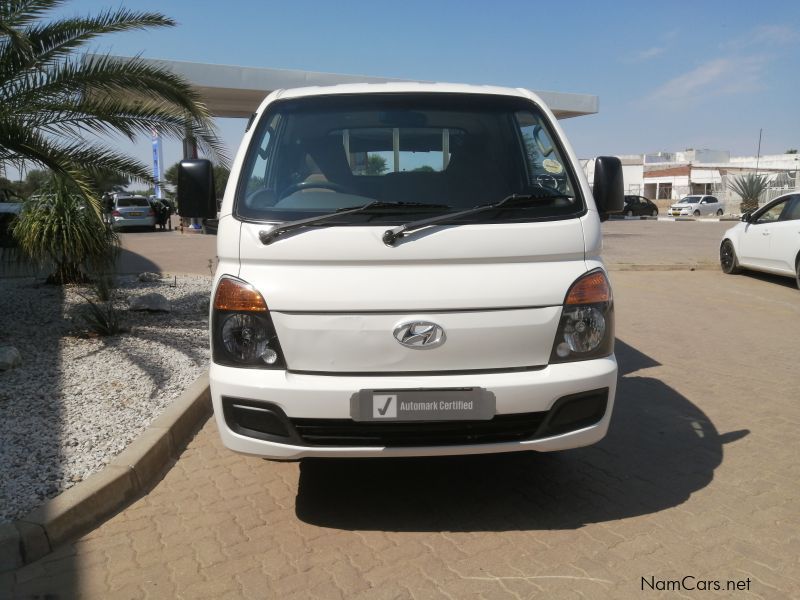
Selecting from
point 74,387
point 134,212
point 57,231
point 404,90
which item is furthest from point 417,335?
point 134,212

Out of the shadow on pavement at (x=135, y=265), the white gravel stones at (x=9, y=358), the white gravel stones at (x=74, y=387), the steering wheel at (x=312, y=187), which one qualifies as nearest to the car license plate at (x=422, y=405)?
the steering wheel at (x=312, y=187)

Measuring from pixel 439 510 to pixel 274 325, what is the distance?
4.38 ft

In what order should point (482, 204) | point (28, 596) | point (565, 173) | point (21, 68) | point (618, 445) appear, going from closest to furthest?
point (28, 596), point (482, 204), point (565, 173), point (618, 445), point (21, 68)

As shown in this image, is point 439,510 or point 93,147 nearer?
point 439,510

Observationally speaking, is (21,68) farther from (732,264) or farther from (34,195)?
(732,264)

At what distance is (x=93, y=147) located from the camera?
7180mm

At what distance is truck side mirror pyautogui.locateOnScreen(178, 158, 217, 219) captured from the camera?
400 centimetres

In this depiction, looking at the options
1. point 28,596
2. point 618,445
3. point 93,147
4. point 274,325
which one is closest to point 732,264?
point 618,445

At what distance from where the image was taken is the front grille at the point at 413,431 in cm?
313

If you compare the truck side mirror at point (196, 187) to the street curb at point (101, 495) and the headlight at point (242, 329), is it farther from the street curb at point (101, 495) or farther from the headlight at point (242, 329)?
the street curb at point (101, 495)

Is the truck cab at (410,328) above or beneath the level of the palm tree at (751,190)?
beneath

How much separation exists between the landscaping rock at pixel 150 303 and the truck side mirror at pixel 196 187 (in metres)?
4.85

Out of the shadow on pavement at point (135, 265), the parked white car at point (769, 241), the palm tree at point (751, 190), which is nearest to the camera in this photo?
the parked white car at point (769, 241)

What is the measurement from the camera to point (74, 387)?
5500mm
